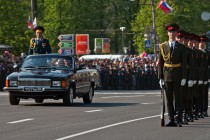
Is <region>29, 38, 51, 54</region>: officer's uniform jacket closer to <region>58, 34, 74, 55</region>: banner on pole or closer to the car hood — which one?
the car hood

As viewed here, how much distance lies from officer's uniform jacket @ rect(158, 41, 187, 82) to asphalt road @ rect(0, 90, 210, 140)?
1010mm

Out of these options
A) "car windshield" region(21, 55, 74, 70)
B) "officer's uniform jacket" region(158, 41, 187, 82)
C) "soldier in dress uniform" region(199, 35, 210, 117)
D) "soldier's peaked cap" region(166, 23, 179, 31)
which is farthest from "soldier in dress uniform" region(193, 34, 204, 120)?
"car windshield" region(21, 55, 74, 70)

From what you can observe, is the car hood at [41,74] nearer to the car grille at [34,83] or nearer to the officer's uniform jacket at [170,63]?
the car grille at [34,83]

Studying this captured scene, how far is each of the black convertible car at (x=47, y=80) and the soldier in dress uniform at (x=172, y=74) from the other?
7544mm

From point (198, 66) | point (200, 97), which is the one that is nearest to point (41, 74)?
point (200, 97)

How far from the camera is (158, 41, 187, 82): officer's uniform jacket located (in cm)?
1752

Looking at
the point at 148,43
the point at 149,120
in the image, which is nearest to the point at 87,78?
the point at 149,120

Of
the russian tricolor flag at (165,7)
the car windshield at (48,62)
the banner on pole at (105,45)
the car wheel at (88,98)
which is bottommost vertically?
the car wheel at (88,98)

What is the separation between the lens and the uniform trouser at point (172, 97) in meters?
17.5

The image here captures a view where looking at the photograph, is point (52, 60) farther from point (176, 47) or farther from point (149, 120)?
point (176, 47)

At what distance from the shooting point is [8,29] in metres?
63.3

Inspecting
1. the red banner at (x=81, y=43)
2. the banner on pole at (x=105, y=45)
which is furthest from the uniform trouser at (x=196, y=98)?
the banner on pole at (x=105, y=45)

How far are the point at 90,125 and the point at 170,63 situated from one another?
2021 millimetres

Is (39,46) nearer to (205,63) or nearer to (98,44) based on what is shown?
(205,63)
